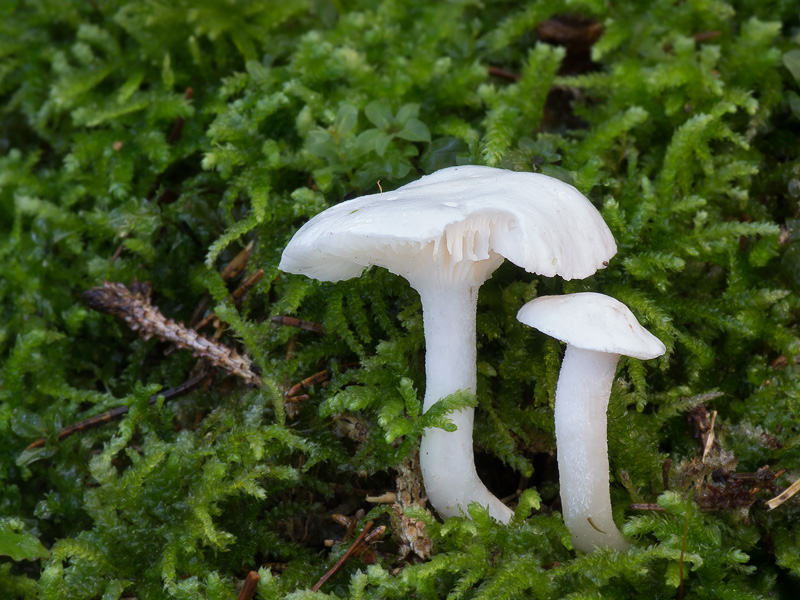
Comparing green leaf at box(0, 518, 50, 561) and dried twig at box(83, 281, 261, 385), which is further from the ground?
dried twig at box(83, 281, 261, 385)

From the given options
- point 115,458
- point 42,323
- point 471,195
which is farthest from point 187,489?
point 471,195

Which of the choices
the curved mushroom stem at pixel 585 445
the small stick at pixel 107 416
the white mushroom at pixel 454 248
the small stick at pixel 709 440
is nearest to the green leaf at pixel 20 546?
the small stick at pixel 107 416

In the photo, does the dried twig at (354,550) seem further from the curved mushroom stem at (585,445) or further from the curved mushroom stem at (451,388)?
the curved mushroom stem at (585,445)

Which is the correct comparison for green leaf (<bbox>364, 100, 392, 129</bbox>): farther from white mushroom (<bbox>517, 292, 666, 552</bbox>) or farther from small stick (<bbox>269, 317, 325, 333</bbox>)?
white mushroom (<bbox>517, 292, 666, 552</bbox>)

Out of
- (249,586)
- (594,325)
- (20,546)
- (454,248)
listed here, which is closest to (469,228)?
(454,248)

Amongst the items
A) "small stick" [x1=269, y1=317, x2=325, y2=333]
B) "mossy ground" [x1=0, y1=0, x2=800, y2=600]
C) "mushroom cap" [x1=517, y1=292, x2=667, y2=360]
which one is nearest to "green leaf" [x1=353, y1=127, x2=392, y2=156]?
"mossy ground" [x1=0, y1=0, x2=800, y2=600]

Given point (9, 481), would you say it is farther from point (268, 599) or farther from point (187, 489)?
point (268, 599)
